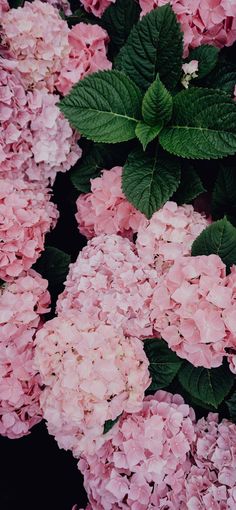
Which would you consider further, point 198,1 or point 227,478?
point 198,1

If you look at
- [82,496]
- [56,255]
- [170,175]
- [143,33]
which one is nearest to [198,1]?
[143,33]

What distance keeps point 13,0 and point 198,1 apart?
1.37ft

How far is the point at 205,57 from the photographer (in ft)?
4.02

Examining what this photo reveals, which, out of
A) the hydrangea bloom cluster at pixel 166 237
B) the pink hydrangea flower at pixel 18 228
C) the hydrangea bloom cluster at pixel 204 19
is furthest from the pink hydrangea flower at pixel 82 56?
the hydrangea bloom cluster at pixel 166 237

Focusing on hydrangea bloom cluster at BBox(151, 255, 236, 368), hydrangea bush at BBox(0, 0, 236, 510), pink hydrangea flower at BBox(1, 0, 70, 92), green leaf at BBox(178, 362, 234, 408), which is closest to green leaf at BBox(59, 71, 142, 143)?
hydrangea bush at BBox(0, 0, 236, 510)

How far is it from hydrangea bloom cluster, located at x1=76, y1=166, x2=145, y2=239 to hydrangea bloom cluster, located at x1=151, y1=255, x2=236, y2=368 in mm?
214

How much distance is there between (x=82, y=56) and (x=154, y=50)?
0.49ft

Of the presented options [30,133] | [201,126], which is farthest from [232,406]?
[30,133]

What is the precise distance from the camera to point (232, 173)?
4.09ft

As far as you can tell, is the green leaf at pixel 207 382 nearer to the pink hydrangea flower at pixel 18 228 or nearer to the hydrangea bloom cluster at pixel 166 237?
the hydrangea bloom cluster at pixel 166 237

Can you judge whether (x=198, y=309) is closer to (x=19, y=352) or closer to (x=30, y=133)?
(x=19, y=352)

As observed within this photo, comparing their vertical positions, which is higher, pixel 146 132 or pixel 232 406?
pixel 146 132

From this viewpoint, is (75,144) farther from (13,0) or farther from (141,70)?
(13,0)

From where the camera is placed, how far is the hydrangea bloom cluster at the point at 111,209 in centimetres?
122
